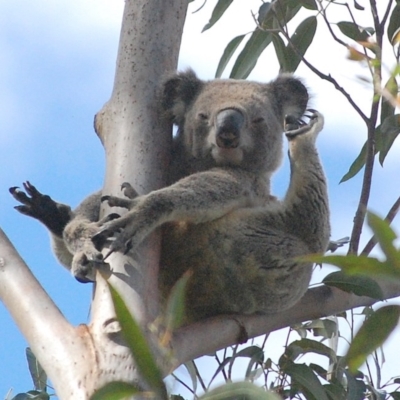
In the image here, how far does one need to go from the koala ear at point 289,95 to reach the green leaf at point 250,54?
13 centimetres

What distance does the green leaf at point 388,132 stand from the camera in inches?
92.7

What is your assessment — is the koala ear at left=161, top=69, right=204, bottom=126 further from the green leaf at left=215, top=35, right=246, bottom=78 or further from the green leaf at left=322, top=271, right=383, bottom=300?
the green leaf at left=322, top=271, right=383, bottom=300

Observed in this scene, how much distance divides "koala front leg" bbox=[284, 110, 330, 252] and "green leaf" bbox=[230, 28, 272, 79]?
0.51 metres

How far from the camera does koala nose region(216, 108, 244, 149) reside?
265 cm

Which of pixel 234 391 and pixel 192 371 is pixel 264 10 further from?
pixel 234 391

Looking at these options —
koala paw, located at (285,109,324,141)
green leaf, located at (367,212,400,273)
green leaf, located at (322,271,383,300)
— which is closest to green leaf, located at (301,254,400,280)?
green leaf, located at (367,212,400,273)

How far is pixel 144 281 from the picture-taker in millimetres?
1851

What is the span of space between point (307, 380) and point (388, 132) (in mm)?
807

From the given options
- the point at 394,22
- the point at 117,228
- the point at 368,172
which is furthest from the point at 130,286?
the point at 394,22

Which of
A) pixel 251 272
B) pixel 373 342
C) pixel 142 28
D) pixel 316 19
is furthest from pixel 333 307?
pixel 373 342

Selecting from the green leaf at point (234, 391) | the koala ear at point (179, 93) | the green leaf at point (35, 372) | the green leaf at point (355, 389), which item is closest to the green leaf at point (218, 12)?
the koala ear at point (179, 93)

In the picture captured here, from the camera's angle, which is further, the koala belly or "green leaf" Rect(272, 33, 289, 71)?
"green leaf" Rect(272, 33, 289, 71)

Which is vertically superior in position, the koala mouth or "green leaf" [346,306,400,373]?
the koala mouth

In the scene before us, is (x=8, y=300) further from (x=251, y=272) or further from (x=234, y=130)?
(x=234, y=130)
